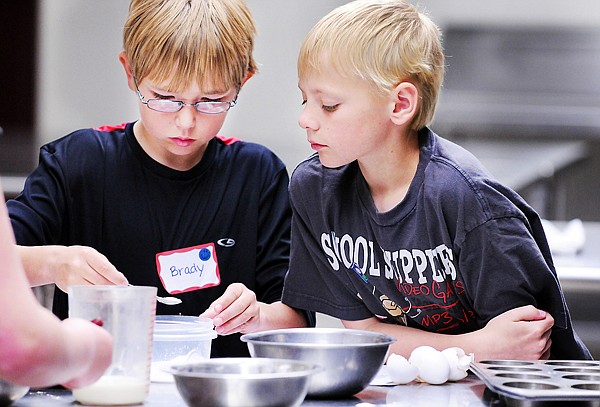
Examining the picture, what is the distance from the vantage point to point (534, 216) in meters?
1.38

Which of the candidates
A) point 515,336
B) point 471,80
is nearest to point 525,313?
point 515,336

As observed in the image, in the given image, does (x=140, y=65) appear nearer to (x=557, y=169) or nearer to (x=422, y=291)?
(x=422, y=291)

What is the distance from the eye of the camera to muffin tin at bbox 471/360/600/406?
91 centimetres

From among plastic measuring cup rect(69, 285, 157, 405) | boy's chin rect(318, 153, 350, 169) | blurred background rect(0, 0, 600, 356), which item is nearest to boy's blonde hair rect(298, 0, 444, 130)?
boy's chin rect(318, 153, 350, 169)

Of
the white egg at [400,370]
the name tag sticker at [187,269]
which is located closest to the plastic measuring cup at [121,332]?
the white egg at [400,370]

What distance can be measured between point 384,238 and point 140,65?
0.49m

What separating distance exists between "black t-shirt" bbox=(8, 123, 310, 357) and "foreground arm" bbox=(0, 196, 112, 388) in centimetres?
82

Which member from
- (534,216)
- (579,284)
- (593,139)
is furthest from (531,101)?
(534,216)

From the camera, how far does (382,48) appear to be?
1377 millimetres

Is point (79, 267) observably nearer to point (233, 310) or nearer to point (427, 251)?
point (233, 310)

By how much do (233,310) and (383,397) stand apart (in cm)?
35

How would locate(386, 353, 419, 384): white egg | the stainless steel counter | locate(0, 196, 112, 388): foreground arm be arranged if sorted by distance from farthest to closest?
1. locate(386, 353, 419, 384): white egg
2. the stainless steel counter
3. locate(0, 196, 112, 388): foreground arm

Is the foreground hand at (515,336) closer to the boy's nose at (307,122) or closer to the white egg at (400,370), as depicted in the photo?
the white egg at (400,370)

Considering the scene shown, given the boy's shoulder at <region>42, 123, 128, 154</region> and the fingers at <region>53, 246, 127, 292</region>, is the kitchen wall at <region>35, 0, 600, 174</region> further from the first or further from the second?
the fingers at <region>53, 246, 127, 292</region>
